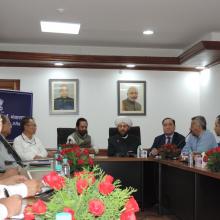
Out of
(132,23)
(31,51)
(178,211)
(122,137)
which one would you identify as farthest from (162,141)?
(31,51)

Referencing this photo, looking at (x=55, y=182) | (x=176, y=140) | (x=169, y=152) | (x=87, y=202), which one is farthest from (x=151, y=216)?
(x=87, y=202)

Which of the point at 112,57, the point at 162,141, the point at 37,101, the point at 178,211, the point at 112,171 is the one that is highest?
the point at 112,57

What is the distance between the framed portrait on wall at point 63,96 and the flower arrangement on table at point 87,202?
5987 millimetres

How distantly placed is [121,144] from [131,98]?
1673 millimetres

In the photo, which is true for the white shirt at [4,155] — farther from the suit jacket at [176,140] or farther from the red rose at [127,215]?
the red rose at [127,215]

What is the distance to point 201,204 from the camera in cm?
370

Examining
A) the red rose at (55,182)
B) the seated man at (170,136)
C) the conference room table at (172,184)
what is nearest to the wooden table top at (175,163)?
the conference room table at (172,184)

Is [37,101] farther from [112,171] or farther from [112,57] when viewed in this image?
[112,171]

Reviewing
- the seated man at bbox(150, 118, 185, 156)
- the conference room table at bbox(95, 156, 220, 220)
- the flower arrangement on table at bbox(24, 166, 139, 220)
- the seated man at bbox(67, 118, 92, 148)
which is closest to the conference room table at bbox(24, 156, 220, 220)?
the conference room table at bbox(95, 156, 220, 220)

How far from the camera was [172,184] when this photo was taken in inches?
185

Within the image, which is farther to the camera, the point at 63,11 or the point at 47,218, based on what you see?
the point at 63,11

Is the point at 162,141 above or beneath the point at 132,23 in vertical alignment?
beneath

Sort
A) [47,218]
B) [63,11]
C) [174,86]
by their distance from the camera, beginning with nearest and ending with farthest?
[47,218], [63,11], [174,86]

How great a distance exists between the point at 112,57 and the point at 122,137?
67.4 inches
